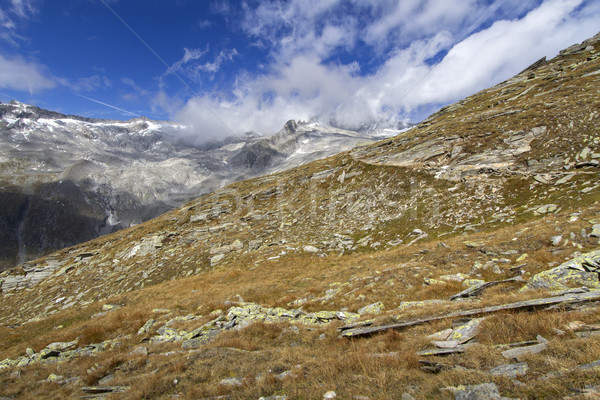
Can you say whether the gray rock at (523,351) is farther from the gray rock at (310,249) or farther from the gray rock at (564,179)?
the gray rock at (564,179)

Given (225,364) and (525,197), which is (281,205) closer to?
(525,197)

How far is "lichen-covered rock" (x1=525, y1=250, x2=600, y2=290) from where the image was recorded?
1038cm

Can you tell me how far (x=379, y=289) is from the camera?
54.4 feet

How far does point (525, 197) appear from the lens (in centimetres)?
2517

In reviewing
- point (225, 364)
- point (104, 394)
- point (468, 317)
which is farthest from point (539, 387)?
point (104, 394)

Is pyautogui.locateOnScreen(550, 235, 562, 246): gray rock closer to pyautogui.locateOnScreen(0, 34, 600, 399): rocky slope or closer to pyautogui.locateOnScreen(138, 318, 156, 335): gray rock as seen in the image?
pyautogui.locateOnScreen(0, 34, 600, 399): rocky slope

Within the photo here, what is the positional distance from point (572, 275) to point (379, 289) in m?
8.99

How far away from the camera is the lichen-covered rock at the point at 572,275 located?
10.4 m

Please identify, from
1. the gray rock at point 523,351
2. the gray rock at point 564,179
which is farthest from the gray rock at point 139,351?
the gray rock at point 564,179

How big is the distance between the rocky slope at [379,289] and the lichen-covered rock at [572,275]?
9 centimetres

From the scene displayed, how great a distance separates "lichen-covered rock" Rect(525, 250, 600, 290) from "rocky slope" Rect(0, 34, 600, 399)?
0.29ft

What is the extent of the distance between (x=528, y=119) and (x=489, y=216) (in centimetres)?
2024

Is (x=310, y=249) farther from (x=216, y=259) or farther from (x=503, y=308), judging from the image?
(x=503, y=308)

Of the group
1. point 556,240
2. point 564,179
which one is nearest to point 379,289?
point 556,240
